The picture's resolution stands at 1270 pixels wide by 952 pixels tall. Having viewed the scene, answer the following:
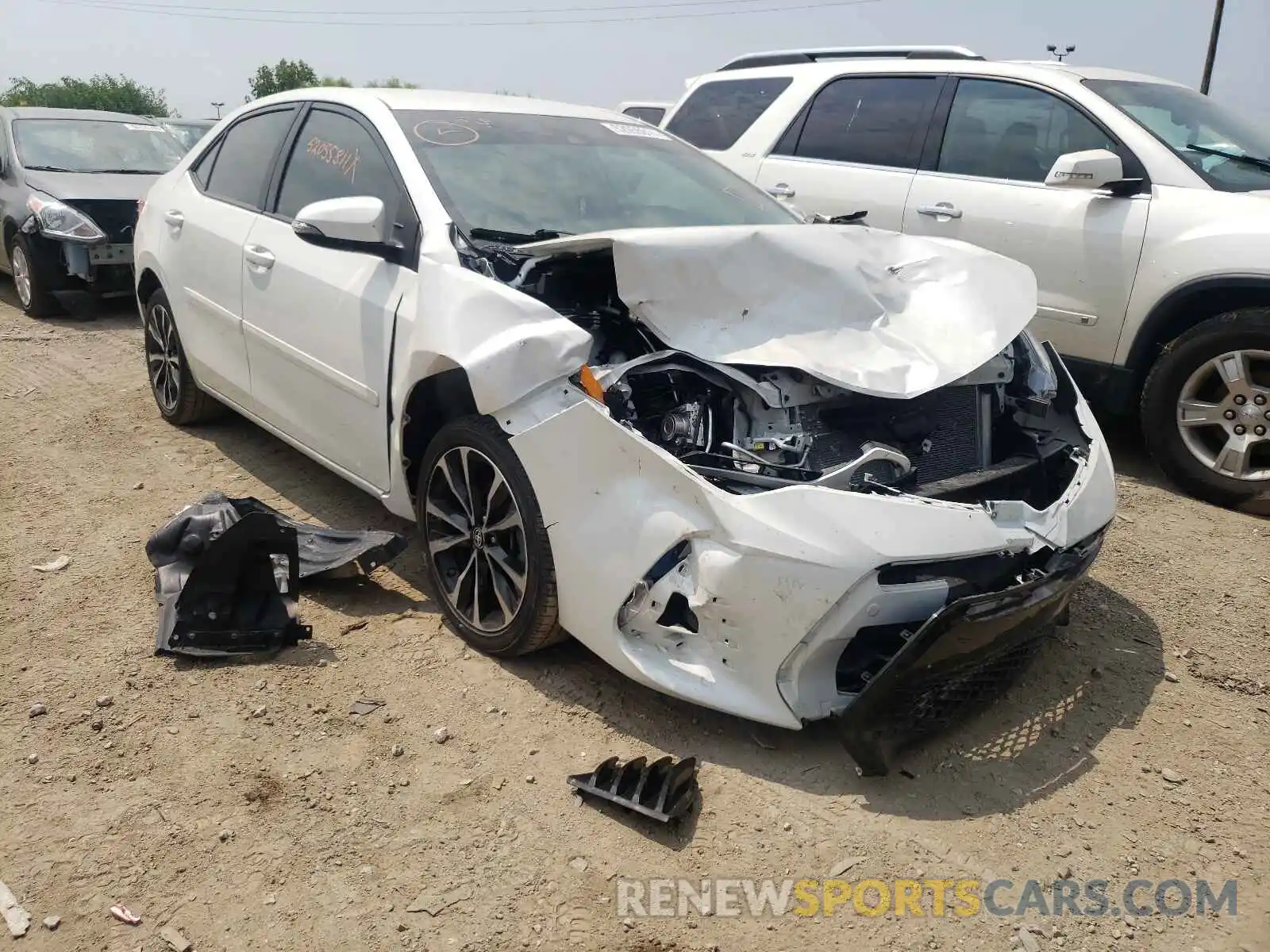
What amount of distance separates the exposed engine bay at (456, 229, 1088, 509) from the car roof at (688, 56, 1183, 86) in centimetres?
274

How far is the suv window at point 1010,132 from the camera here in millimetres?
5180

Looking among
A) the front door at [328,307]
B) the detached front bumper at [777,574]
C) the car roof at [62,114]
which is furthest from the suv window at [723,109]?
the car roof at [62,114]

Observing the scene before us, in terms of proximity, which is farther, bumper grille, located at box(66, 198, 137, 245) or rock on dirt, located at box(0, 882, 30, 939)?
bumper grille, located at box(66, 198, 137, 245)

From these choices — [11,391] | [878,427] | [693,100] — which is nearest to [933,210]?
[693,100]

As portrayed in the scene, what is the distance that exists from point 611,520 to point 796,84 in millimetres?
4653

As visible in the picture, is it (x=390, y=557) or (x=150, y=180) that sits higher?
(x=150, y=180)

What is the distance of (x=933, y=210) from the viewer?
5.49m

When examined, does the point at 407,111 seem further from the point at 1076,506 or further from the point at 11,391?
the point at 11,391

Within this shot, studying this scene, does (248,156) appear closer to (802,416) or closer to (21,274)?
(802,416)

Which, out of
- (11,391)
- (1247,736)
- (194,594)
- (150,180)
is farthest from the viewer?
(150,180)

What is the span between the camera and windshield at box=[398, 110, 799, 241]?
11.6 feet

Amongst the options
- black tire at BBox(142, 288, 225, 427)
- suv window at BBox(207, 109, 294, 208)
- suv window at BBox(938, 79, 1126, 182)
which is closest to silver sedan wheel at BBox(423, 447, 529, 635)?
suv window at BBox(207, 109, 294, 208)

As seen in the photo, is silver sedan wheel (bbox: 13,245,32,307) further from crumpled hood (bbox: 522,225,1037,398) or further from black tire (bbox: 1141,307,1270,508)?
black tire (bbox: 1141,307,1270,508)

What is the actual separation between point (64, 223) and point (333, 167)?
578 cm
